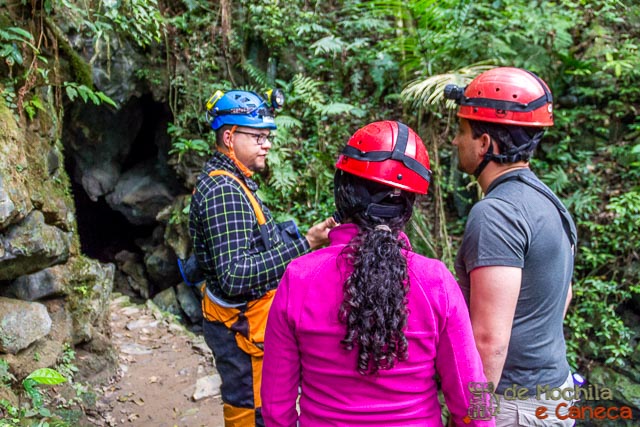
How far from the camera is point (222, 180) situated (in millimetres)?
2547

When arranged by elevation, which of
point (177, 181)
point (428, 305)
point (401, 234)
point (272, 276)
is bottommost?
point (177, 181)

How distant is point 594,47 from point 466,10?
2.24m

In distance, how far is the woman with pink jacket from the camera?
151cm

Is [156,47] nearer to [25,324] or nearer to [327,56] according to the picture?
[327,56]

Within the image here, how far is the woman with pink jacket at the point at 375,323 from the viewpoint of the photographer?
1.51 metres

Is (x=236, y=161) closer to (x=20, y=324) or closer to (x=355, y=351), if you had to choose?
(x=355, y=351)

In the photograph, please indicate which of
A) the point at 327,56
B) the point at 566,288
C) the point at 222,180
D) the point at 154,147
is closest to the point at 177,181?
the point at 154,147

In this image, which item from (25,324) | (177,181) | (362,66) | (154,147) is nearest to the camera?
(25,324)

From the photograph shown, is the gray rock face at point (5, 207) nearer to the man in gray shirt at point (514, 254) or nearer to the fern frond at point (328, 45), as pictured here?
the man in gray shirt at point (514, 254)

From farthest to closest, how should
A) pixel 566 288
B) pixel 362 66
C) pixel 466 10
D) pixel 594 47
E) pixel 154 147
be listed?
pixel 154 147
pixel 362 66
pixel 594 47
pixel 466 10
pixel 566 288

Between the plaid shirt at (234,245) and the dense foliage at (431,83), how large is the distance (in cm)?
298

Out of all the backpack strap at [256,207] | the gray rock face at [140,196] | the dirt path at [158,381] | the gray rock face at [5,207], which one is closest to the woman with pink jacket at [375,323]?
the backpack strap at [256,207]

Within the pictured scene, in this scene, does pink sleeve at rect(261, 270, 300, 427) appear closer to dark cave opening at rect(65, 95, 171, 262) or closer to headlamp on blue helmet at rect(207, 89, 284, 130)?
headlamp on blue helmet at rect(207, 89, 284, 130)

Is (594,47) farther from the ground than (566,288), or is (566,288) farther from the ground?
(594,47)
